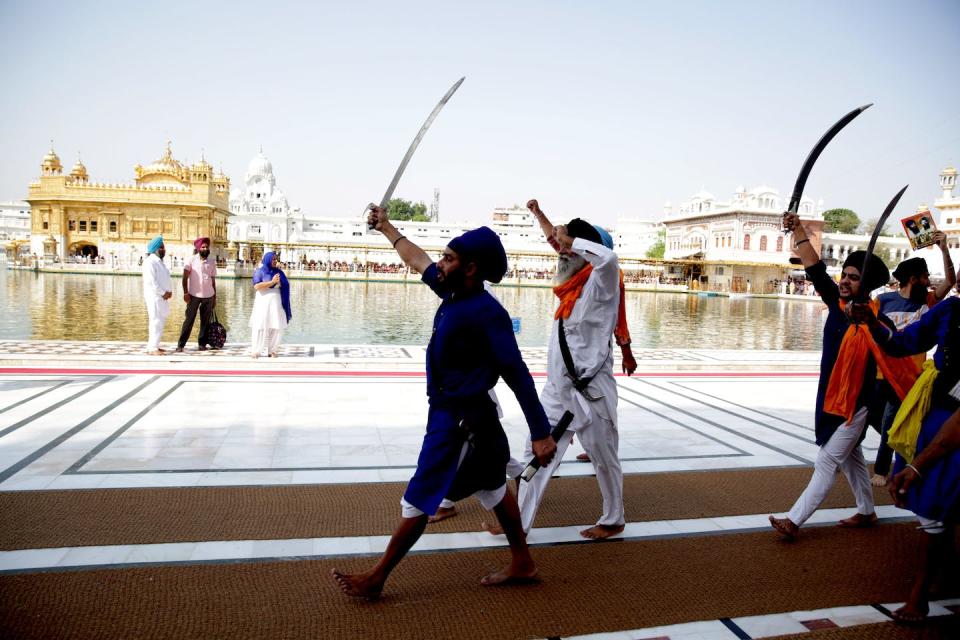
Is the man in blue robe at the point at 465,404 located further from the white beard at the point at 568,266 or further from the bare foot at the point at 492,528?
the white beard at the point at 568,266

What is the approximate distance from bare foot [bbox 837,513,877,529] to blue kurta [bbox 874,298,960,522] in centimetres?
84

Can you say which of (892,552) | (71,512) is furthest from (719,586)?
(71,512)

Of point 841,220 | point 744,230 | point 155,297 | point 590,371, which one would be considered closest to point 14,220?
point 744,230

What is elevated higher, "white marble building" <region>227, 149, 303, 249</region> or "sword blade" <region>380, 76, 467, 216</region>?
"white marble building" <region>227, 149, 303, 249</region>

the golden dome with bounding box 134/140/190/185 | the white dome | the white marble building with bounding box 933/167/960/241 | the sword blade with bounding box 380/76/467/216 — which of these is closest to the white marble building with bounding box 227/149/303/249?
the white dome

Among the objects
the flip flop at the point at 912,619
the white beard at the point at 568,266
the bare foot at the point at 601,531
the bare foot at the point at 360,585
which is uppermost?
the white beard at the point at 568,266

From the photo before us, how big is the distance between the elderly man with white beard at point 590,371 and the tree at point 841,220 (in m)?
80.5

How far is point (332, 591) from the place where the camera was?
2.48m

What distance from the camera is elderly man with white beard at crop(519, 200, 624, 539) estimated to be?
121 inches

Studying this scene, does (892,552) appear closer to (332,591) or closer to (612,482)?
(612,482)

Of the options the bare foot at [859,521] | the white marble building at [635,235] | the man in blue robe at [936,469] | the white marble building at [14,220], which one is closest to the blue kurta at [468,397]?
the man in blue robe at [936,469]

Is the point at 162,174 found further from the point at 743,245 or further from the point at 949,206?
the point at 949,206

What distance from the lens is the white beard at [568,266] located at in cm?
331

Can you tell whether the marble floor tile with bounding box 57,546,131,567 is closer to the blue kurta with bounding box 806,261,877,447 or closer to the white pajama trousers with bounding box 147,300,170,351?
the blue kurta with bounding box 806,261,877,447
